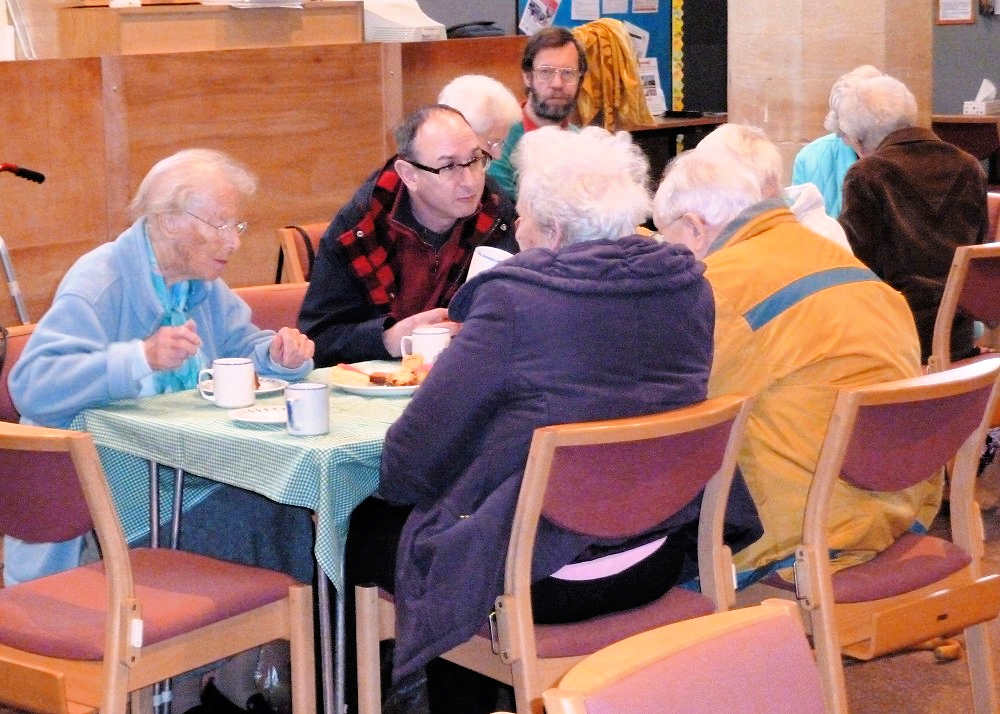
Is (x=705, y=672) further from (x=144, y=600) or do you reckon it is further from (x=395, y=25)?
Result: (x=395, y=25)

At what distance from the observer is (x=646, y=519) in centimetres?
210

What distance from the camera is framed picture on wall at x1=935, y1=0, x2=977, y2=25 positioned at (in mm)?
9555

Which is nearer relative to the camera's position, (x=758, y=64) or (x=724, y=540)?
(x=724, y=540)

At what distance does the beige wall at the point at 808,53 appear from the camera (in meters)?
6.39

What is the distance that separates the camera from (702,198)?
105 inches

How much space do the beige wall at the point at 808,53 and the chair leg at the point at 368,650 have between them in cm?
479

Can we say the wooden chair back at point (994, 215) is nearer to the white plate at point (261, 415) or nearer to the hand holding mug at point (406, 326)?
the hand holding mug at point (406, 326)

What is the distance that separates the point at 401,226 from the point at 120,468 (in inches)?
37.3

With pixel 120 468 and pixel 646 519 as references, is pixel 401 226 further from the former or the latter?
pixel 646 519

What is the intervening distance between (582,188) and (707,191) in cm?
38

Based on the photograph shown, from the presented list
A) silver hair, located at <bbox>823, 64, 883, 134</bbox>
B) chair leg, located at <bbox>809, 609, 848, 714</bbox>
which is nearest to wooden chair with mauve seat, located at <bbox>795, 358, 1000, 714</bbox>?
chair leg, located at <bbox>809, 609, 848, 714</bbox>

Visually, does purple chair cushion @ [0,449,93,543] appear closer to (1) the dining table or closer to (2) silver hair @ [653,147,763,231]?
(1) the dining table

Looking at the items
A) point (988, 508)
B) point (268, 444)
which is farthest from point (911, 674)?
point (268, 444)

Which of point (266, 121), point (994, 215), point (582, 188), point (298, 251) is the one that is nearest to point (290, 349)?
point (582, 188)
